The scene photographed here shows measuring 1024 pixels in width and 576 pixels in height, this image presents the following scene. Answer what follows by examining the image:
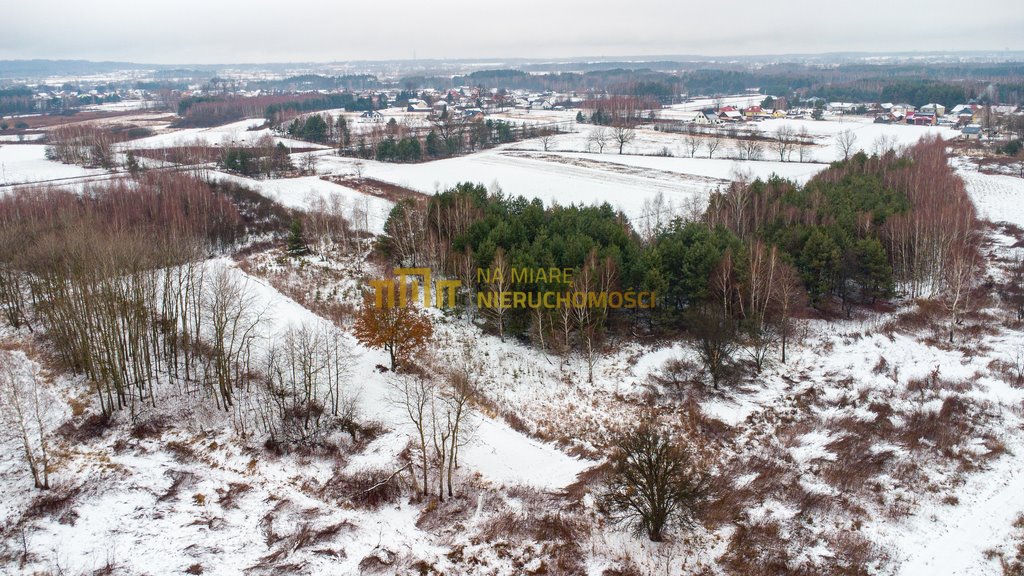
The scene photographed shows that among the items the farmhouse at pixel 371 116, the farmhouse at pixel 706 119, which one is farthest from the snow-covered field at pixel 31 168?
the farmhouse at pixel 706 119

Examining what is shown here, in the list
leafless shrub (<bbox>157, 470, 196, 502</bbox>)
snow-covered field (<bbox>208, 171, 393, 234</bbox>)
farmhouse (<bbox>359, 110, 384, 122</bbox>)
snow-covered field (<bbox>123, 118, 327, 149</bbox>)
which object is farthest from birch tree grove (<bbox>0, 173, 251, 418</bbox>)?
farmhouse (<bbox>359, 110, 384, 122</bbox>)

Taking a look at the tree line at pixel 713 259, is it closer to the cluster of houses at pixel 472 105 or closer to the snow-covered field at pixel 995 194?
the snow-covered field at pixel 995 194

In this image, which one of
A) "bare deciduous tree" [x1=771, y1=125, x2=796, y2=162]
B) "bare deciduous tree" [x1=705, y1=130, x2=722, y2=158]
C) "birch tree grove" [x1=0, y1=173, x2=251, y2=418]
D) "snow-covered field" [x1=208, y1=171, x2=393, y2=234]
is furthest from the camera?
"bare deciduous tree" [x1=705, y1=130, x2=722, y2=158]

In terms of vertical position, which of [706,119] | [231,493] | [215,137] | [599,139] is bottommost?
[231,493]

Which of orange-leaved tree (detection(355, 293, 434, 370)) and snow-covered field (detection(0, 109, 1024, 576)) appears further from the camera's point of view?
orange-leaved tree (detection(355, 293, 434, 370))

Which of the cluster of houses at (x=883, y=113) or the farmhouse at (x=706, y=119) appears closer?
the cluster of houses at (x=883, y=113)

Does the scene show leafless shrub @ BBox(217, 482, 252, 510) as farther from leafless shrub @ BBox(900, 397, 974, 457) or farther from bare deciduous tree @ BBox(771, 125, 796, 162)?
bare deciduous tree @ BBox(771, 125, 796, 162)

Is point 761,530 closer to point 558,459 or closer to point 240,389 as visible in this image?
point 558,459

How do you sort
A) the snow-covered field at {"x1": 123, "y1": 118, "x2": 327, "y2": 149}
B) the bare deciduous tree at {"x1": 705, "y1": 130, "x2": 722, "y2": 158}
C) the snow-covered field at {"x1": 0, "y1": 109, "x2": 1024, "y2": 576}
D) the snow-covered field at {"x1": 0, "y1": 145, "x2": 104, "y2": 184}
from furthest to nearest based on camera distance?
the snow-covered field at {"x1": 123, "y1": 118, "x2": 327, "y2": 149}
the bare deciduous tree at {"x1": 705, "y1": 130, "x2": 722, "y2": 158}
the snow-covered field at {"x1": 0, "y1": 145, "x2": 104, "y2": 184}
the snow-covered field at {"x1": 0, "y1": 109, "x2": 1024, "y2": 576}

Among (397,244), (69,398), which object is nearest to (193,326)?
(69,398)

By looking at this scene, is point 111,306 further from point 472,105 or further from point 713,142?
point 472,105

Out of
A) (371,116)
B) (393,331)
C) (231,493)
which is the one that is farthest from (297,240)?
(371,116)
